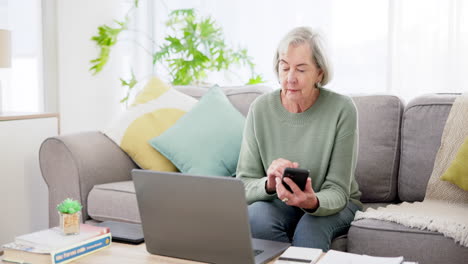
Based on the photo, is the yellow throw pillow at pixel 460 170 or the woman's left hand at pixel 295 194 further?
the yellow throw pillow at pixel 460 170

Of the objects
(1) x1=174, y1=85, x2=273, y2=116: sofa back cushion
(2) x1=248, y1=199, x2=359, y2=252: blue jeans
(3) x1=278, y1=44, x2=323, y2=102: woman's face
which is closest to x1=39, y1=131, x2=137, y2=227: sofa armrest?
(1) x1=174, y1=85, x2=273, y2=116: sofa back cushion

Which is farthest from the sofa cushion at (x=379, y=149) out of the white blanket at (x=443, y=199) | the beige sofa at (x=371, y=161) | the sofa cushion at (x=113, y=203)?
the sofa cushion at (x=113, y=203)

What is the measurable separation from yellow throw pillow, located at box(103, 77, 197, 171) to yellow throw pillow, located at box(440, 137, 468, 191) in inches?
48.2

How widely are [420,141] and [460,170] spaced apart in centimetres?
23

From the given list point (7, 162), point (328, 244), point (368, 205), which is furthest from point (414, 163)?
point (7, 162)

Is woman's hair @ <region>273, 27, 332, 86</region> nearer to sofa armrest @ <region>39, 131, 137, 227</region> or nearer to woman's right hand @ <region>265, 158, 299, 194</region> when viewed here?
woman's right hand @ <region>265, 158, 299, 194</region>

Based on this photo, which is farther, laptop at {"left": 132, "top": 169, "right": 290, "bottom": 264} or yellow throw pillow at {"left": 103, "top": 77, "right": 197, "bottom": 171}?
yellow throw pillow at {"left": 103, "top": 77, "right": 197, "bottom": 171}

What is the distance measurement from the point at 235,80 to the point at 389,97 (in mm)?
1922

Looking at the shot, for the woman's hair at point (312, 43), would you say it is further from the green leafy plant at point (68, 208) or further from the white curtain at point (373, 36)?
the white curtain at point (373, 36)

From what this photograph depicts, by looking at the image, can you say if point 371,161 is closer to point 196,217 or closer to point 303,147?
point 303,147

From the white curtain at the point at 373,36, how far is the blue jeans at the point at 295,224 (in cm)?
150

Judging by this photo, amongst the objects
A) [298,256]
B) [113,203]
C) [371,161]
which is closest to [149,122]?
[113,203]

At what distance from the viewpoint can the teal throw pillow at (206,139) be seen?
8.11 ft

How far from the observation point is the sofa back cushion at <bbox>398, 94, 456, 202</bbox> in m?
2.35
